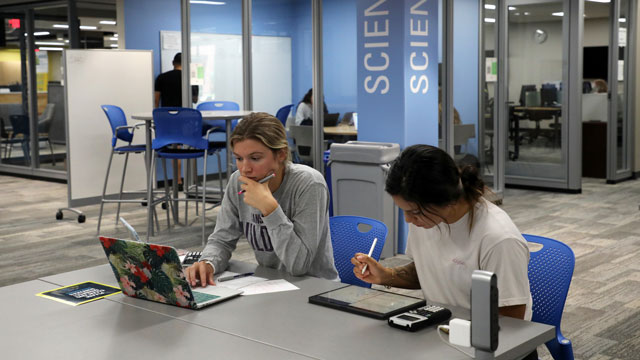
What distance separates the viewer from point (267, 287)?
7.66ft

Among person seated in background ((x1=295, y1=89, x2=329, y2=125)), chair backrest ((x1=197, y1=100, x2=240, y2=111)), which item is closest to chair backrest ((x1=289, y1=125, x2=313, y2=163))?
person seated in background ((x1=295, y1=89, x2=329, y2=125))

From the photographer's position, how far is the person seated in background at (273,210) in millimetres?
2531

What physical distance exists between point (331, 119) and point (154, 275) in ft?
17.0

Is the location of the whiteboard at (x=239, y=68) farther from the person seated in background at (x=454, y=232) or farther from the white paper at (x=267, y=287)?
the person seated in background at (x=454, y=232)

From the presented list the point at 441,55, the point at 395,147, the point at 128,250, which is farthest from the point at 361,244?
the point at 441,55

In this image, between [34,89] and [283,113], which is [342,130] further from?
[34,89]

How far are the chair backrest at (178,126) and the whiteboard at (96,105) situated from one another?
6.40 ft

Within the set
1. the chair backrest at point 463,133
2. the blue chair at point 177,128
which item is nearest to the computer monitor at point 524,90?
the chair backrest at point 463,133

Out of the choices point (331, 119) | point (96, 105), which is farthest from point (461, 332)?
point (96, 105)

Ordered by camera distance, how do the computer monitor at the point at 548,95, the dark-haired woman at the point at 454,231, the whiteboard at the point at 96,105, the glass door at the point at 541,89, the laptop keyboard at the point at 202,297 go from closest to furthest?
the dark-haired woman at the point at 454,231 < the laptop keyboard at the point at 202,297 < the whiteboard at the point at 96,105 < the glass door at the point at 541,89 < the computer monitor at the point at 548,95

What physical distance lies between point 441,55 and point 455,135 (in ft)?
3.15

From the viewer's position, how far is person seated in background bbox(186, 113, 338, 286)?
253 centimetres

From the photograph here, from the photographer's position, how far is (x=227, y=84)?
731 centimetres

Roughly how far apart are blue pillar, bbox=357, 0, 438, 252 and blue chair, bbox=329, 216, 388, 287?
281 centimetres
